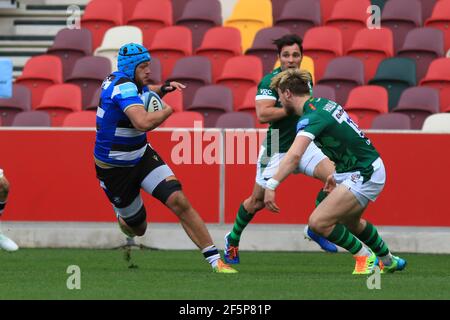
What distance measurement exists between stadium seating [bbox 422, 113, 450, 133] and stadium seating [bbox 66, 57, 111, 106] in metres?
5.12

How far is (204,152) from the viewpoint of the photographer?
52.1ft

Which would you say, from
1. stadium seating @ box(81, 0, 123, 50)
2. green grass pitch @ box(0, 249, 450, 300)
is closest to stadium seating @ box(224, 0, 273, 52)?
stadium seating @ box(81, 0, 123, 50)

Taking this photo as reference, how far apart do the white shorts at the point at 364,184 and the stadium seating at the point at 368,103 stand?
6.53 m

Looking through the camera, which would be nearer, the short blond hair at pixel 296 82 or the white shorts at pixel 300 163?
the short blond hair at pixel 296 82

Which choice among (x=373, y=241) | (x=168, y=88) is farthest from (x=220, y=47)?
(x=373, y=241)

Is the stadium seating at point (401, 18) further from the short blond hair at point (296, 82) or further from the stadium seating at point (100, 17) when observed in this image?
the short blond hair at point (296, 82)

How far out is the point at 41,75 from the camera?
19812mm

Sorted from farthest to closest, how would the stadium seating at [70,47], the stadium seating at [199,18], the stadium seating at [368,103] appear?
the stadium seating at [199,18] < the stadium seating at [70,47] < the stadium seating at [368,103]

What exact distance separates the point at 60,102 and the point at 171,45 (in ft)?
6.91

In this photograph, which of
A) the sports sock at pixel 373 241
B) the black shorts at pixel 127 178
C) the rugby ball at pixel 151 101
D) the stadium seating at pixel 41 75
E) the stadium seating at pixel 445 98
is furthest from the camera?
the stadium seating at pixel 41 75

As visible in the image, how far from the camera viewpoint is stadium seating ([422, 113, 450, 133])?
1655cm

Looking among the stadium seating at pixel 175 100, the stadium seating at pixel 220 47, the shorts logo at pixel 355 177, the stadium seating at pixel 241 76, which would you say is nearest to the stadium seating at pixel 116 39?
the stadium seating at pixel 220 47

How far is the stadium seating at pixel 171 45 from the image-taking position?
1981cm

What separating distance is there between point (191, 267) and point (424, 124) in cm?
509
